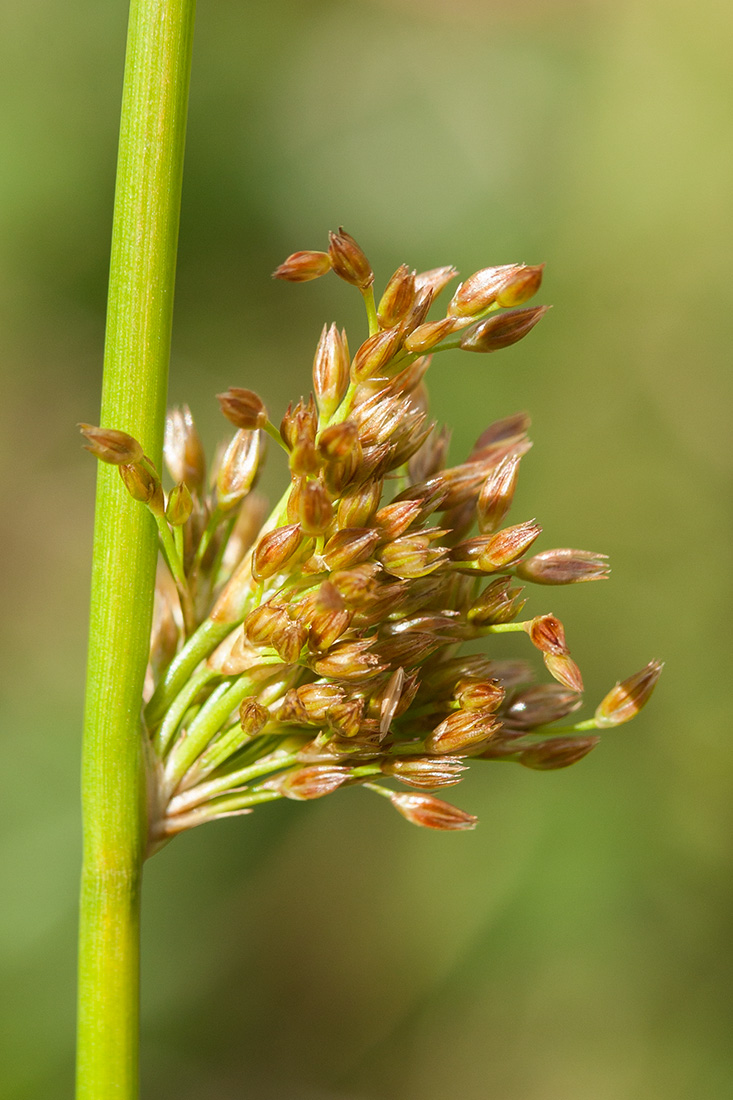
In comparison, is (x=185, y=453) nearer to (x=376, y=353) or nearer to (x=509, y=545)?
(x=376, y=353)

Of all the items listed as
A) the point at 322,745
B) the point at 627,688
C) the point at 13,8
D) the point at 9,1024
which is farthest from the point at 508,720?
the point at 13,8

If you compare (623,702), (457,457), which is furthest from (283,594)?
(457,457)

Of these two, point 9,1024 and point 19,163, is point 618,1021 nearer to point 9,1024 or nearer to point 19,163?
point 9,1024

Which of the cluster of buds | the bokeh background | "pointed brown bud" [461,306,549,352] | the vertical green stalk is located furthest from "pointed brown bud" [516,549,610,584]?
the bokeh background

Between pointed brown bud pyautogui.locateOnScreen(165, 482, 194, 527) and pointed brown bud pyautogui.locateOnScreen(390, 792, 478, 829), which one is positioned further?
pointed brown bud pyautogui.locateOnScreen(390, 792, 478, 829)

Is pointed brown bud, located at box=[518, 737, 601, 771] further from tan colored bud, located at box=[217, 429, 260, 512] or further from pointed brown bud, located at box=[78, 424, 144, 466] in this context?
pointed brown bud, located at box=[78, 424, 144, 466]

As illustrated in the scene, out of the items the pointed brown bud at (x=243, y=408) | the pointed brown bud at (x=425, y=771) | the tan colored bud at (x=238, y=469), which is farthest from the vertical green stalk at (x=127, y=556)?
the pointed brown bud at (x=425, y=771)

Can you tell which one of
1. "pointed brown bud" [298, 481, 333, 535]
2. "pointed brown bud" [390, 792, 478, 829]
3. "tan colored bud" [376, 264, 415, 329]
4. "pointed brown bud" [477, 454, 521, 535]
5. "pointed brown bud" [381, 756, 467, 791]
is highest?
"tan colored bud" [376, 264, 415, 329]

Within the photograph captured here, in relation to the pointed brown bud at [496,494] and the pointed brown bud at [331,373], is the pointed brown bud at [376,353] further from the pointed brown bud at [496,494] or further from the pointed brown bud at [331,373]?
the pointed brown bud at [496,494]
